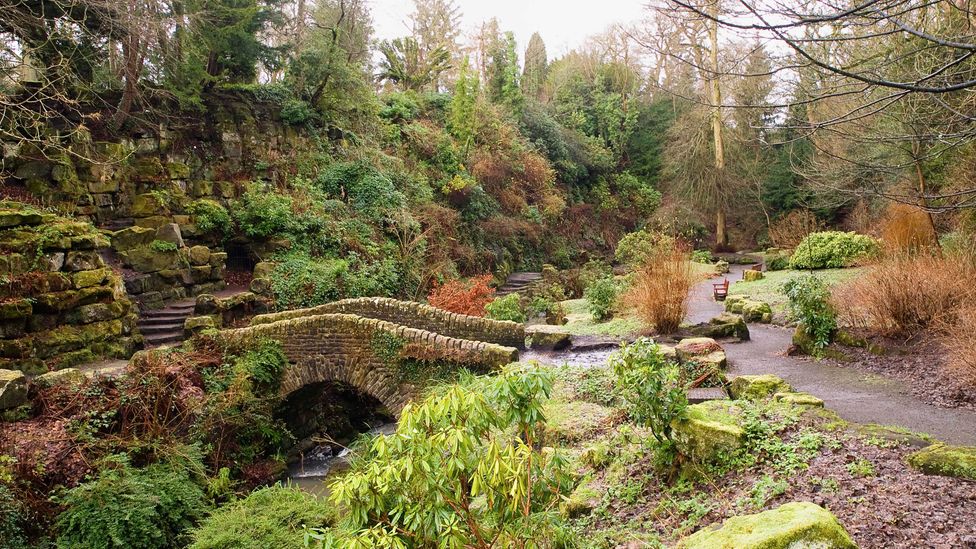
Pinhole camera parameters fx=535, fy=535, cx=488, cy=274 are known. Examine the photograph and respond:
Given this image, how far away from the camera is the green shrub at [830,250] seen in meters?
17.1

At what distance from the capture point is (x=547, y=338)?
438 inches

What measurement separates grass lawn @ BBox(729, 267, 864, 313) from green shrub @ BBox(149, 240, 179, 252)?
14.7m

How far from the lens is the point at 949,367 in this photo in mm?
6363

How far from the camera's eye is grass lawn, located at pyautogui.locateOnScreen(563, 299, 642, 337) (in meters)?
11.4

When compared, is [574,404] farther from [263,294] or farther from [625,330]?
[263,294]

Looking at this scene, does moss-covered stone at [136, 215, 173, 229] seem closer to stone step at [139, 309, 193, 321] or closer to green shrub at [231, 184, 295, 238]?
green shrub at [231, 184, 295, 238]

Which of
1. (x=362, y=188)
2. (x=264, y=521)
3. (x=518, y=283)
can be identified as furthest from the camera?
(x=518, y=283)

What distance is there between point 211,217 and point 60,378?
810 cm

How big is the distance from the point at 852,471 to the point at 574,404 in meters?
3.50

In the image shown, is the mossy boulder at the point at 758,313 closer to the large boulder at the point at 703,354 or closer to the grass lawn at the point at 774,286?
the grass lawn at the point at 774,286

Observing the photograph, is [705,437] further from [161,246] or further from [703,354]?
[161,246]

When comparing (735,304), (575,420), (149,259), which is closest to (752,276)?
(735,304)

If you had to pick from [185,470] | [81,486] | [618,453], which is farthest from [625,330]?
[81,486]

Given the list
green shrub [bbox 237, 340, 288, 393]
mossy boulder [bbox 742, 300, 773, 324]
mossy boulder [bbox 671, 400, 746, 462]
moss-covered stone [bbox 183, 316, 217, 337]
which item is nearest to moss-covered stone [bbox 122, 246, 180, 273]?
moss-covered stone [bbox 183, 316, 217, 337]
